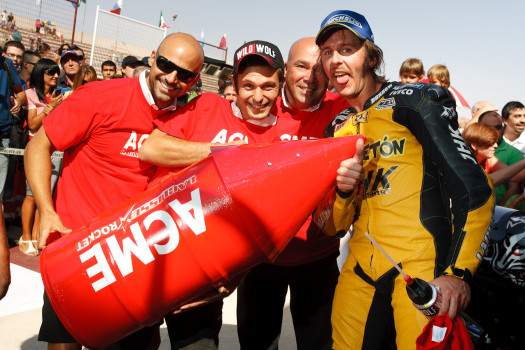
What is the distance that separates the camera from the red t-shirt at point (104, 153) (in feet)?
7.89

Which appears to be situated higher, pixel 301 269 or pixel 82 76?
pixel 82 76

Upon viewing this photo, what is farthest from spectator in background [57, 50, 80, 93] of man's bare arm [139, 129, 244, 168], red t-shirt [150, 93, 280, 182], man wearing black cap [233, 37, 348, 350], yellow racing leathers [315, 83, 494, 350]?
yellow racing leathers [315, 83, 494, 350]

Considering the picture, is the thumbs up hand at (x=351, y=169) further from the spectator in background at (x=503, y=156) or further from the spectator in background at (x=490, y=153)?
the spectator in background at (x=503, y=156)

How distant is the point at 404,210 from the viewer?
184 centimetres

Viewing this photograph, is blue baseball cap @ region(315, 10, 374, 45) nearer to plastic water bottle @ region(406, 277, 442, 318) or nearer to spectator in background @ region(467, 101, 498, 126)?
plastic water bottle @ region(406, 277, 442, 318)

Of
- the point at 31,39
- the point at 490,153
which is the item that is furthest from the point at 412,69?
the point at 31,39

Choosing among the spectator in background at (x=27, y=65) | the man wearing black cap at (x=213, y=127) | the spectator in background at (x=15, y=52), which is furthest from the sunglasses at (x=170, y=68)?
the spectator in background at (x=27, y=65)

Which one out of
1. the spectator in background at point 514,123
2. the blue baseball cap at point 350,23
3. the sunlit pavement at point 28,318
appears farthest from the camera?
the spectator in background at point 514,123

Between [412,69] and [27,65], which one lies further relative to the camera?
[27,65]

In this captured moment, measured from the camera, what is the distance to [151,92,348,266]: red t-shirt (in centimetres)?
244

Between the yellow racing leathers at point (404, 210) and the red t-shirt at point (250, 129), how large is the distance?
429mm

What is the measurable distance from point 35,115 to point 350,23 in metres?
5.15

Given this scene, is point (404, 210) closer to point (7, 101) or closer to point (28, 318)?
point (28, 318)

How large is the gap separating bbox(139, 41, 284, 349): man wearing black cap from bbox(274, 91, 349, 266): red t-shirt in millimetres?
100
